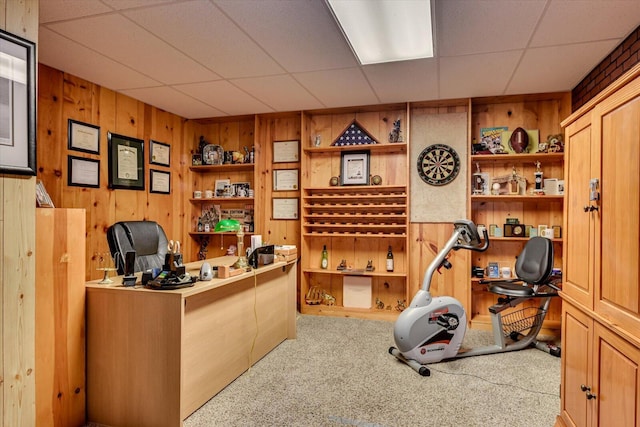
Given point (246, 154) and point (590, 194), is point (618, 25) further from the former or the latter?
point (246, 154)

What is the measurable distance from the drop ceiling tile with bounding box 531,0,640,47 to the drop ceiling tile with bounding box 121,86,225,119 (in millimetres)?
3173

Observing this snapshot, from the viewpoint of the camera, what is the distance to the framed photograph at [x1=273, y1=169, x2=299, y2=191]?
473 centimetres

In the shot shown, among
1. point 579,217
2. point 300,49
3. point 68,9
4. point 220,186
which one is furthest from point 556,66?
point 220,186

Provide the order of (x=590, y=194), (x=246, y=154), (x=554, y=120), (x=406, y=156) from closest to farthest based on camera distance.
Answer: (x=590, y=194), (x=554, y=120), (x=406, y=156), (x=246, y=154)

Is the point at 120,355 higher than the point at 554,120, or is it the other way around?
the point at 554,120

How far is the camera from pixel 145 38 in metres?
2.59

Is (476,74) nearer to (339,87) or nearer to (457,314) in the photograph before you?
(339,87)

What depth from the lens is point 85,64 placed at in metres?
3.03

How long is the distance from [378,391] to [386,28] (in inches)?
95.7

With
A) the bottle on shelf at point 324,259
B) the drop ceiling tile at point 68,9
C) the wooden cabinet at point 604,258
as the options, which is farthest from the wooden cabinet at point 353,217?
the drop ceiling tile at point 68,9

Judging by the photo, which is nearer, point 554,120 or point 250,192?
point 554,120

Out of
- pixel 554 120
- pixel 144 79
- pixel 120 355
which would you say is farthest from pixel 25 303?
pixel 554 120

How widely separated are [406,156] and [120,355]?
3.33 meters

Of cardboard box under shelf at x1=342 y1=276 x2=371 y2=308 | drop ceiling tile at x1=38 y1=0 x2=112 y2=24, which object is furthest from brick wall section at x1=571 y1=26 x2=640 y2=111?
drop ceiling tile at x1=38 y1=0 x2=112 y2=24
